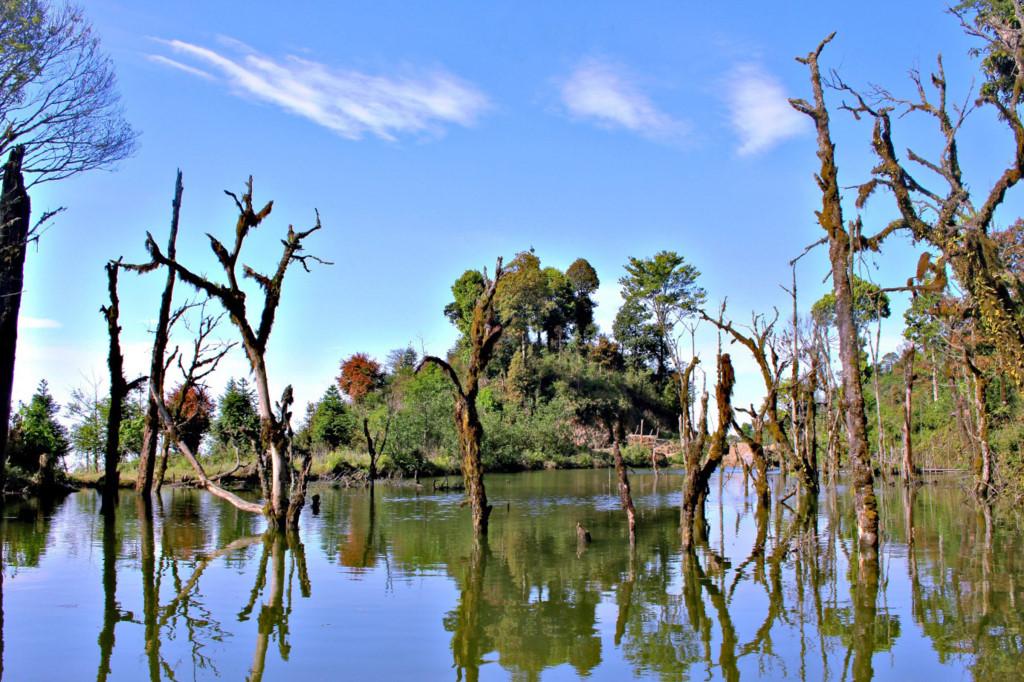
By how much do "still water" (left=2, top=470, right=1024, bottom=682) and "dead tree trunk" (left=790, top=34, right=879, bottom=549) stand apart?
107cm

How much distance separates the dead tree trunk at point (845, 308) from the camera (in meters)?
14.1

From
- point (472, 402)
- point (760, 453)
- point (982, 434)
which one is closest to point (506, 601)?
point (472, 402)

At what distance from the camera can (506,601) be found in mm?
12258

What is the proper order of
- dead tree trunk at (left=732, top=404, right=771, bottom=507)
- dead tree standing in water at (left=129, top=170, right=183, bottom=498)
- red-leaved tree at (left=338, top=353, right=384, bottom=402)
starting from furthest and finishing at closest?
1. red-leaved tree at (left=338, top=353, right=384, bottom=402)
2. dead tree standing in water at (left=129, top=170, right=183, bottom=498)
3. dead tree trunk at (left=732, top=404, right=771, bottom=507)

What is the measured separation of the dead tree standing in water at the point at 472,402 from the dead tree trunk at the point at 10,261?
7.83 meters

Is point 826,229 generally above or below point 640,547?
above

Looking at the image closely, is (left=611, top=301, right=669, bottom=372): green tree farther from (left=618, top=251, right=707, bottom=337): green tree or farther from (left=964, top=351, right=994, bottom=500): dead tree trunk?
(left=964, top=351, right=994, bottom=500): dead tree trunk

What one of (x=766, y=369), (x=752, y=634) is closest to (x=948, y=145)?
(x=766, y=369)

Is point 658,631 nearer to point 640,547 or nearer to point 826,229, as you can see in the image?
point 640,547

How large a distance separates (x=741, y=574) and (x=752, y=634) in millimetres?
3950

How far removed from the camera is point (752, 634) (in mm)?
10398

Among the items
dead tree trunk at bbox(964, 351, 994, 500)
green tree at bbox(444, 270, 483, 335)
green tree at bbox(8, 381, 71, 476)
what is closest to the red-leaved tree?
green tree at bbox(444, 270, 483, 335)

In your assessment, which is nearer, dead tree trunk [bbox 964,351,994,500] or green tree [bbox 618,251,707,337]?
dead tree trunk [bbox 964,351,994,500]

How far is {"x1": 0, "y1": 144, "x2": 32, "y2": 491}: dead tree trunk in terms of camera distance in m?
12.0
